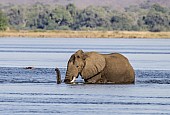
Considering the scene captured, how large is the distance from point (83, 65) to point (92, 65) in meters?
0.34

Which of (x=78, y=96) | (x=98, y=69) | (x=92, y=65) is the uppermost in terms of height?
(x=92, y=65)

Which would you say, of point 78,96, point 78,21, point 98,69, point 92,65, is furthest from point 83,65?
point 78,21

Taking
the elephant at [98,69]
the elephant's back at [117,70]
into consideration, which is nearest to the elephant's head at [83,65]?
the elephant at [98,69]

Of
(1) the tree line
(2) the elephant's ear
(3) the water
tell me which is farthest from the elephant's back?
(1) the tree line

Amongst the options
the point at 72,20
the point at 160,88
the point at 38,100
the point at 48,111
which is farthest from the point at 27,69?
Answer: the point at 72,20

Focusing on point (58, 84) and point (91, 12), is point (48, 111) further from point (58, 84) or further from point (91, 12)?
point (91, 12)

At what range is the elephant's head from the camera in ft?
102

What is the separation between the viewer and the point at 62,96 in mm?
27172

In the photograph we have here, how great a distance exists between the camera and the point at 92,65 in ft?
104

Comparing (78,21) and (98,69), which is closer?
(98,69)

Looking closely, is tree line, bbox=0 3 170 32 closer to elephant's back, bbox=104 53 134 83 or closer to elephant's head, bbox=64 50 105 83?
elephant's back, bbox=104 53 134 83

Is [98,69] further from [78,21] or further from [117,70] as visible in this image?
[78,21]

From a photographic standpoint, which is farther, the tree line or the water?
the tree line

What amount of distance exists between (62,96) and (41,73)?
9757mm
